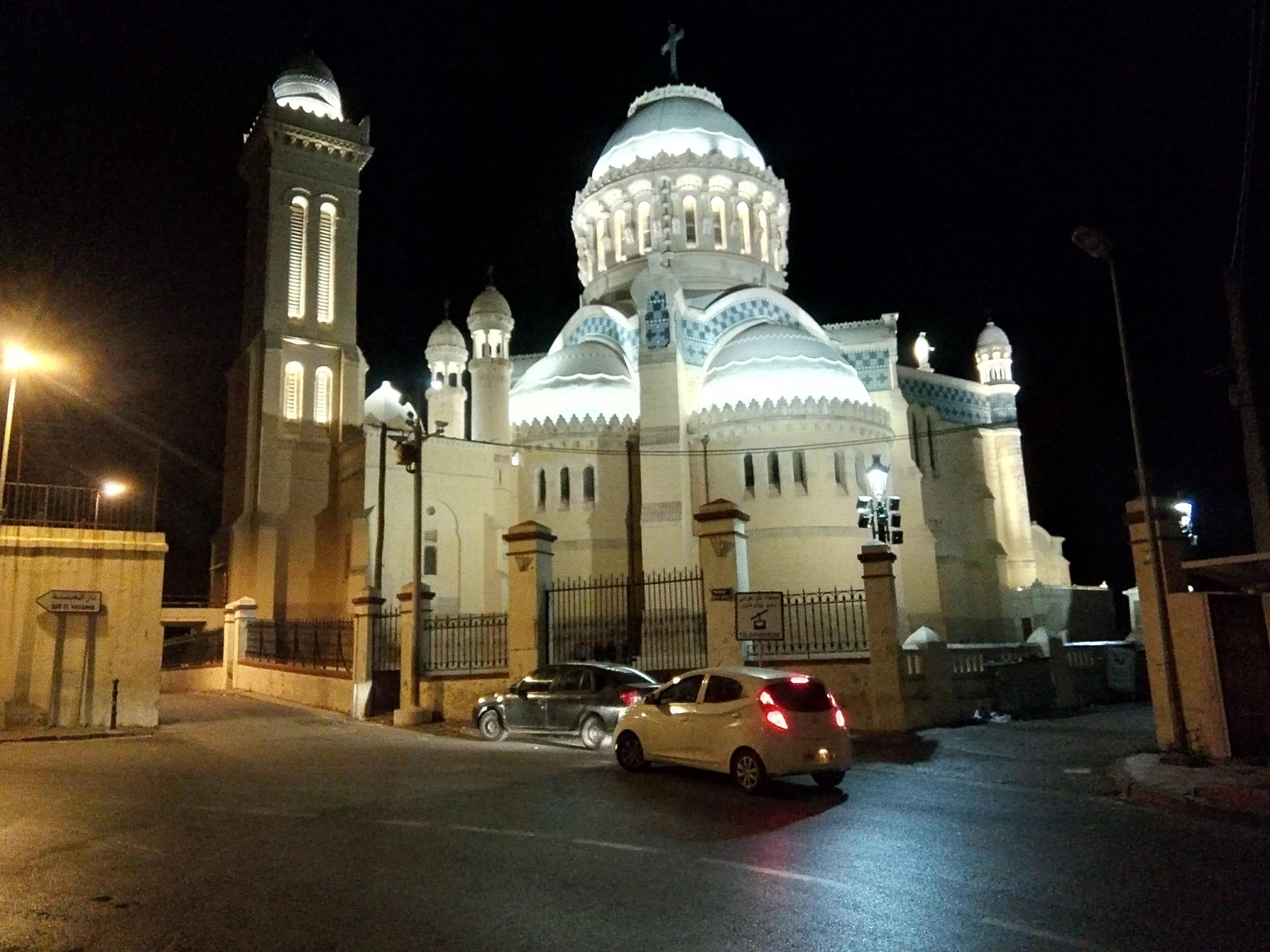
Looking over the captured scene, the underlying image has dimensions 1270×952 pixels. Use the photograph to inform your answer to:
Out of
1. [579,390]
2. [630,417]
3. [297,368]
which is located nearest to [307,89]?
[297,368]

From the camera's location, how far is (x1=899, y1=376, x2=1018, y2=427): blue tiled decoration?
115 ft

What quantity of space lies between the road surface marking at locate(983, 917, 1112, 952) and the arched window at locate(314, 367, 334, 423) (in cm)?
3449

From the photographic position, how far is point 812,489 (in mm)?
27125

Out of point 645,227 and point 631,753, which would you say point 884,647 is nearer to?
point 631,753

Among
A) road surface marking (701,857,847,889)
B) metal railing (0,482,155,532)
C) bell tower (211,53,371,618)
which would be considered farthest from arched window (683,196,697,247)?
road surface marking (701,857,847,889)

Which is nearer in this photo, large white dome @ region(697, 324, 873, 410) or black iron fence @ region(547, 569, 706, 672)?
black iron fence @ region(547, 569, 706, 672)

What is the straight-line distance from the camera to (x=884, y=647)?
15.1 metres

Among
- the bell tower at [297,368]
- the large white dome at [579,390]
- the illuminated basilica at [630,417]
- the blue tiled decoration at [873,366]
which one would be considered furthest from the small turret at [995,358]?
the bell tower at [297,368]

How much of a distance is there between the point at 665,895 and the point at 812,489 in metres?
22.1

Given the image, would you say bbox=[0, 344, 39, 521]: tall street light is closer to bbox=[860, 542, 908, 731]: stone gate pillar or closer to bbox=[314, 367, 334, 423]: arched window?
bbox=[860, 542, 908, 731]: stone gate pillar

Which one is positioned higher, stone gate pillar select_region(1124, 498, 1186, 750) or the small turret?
the small turret

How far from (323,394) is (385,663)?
19796 millimetres

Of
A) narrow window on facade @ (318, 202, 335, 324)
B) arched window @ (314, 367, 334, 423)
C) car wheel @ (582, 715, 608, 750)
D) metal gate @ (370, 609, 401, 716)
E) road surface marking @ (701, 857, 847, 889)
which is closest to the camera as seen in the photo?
road surface marking @ (701, 857, 847, 889)

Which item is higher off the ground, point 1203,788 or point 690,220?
point 690,220
